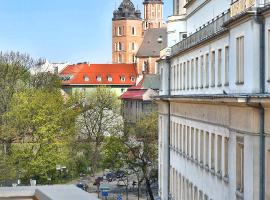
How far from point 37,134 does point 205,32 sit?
33162 mm

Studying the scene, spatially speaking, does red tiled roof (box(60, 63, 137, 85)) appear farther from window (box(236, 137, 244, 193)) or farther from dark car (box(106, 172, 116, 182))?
window (box(236, 137, 244, 193))

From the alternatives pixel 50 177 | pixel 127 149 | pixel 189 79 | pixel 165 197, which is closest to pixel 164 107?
pixel 165 197

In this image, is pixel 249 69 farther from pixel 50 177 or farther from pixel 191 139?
pixel 50 177

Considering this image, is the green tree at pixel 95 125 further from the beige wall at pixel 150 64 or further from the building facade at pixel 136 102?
the beige wall at pixel 150 64

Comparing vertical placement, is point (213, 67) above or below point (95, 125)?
above

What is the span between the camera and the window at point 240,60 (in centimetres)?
2094

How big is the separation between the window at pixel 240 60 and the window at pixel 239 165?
1.66 m

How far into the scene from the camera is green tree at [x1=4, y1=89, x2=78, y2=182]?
2375 inches

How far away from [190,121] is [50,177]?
3176 cm

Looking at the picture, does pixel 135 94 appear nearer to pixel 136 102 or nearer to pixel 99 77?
pixel 136 102

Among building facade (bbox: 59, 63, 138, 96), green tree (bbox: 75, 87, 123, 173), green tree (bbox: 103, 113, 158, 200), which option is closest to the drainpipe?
green tree (bbox: 103, 113, 158, 200)

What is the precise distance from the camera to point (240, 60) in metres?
21.2

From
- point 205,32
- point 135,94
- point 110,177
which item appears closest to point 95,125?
point 110,177

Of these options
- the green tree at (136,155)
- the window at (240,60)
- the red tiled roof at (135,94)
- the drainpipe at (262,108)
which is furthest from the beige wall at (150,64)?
the drainpipe at (262,108)
